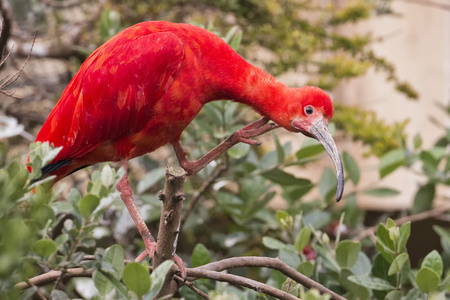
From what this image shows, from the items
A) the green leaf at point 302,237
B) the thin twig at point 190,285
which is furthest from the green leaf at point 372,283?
the thin twig at point 190,285

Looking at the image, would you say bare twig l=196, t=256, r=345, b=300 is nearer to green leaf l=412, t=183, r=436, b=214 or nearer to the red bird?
the red bird

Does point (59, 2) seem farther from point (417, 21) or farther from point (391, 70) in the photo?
point (417, 21)

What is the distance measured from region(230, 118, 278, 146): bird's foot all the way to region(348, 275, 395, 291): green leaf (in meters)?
0.38

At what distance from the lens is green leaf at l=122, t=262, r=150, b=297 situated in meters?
0.83

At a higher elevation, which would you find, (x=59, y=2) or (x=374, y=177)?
(x=59, y=2)

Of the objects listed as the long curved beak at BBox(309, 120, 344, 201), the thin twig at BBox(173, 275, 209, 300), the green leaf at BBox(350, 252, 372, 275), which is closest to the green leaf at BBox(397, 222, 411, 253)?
the long curved beak at BBox(309, 120, 344, 201)

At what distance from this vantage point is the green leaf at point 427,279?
3.73ft

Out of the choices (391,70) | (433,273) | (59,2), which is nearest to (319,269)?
(433,273)

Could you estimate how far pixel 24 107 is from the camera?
2.52 metres

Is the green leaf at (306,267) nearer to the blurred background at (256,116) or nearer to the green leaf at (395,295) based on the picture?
the green leaf at (395,295)

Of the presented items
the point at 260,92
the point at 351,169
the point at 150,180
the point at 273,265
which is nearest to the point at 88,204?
the point at 273,265

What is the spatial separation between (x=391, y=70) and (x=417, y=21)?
3.92 feet

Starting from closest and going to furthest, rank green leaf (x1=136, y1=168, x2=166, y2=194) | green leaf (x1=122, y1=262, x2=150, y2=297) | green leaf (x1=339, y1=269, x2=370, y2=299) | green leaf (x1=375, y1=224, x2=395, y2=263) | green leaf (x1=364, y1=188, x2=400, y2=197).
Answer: green leaf (x1=122, y1=262, x2=150, y2=297) < green leaf (x1=375, y1=224, x2=395, y2=263) < green leaf (x1=339, y1=269, x2=370, y2=299) < green leaf (x1=136, y1=168, x2=166, y2=194) < green leaf (x1=364, y1=188, x2=400, y2=197)

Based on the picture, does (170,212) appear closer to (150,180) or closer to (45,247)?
(45,247)
